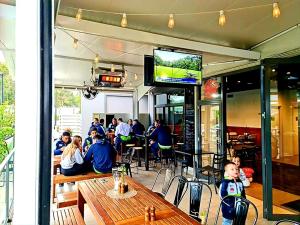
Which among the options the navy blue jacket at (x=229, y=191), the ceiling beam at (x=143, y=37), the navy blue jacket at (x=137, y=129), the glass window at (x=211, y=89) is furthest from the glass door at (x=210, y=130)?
the navy blue jacket at (x=229, y=191)

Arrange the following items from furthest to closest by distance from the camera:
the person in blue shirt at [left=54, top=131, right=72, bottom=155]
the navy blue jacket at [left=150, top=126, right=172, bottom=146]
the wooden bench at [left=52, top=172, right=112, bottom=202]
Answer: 1. the navy blue jacket at [left=150, top=126, right=172, bottom=146]
2. the person in blue shirt at [left=54, top=131, right=72, bottom=155]
3. the wooden bench at [left=52, top=172, right=112, bottom=202]

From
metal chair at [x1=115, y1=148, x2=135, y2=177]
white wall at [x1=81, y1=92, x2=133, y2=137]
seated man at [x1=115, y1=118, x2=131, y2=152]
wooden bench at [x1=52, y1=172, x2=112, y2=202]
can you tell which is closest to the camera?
wooden bench at [x1=52, y1=172, x2=112, y2=202]

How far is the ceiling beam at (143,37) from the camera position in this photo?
3260 millimetres

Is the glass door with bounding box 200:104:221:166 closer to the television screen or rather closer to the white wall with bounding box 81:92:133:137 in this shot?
the television screen

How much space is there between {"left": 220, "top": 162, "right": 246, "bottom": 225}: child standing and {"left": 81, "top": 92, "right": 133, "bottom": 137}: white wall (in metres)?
9.35

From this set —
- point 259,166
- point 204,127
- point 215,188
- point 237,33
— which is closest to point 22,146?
point 237,33

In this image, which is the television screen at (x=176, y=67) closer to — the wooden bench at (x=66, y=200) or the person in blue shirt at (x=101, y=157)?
the person in blue shirt at (x=101, y=157)

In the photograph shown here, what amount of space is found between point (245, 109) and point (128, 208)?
9492 millimetres

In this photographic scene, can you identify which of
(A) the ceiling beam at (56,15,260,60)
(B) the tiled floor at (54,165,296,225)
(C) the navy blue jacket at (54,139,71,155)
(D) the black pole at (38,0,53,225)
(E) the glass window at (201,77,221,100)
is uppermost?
(A) the ceiling beam at (56,15,260,60)

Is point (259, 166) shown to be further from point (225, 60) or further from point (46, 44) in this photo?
point (46, 44)

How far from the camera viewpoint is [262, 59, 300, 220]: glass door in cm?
388

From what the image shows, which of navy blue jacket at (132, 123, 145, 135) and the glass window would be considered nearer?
the glass window

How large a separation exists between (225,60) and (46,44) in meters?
5.43

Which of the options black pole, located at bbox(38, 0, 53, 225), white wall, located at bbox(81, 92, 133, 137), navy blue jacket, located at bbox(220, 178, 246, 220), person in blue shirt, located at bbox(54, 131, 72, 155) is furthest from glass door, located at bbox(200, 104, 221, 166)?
white wall, located at bbox(81, 92, 133, 137)
